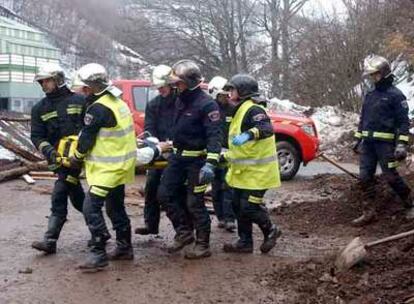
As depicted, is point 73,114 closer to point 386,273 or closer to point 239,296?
point 239,296

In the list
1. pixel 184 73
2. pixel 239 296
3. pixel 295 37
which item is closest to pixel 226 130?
pixel 184 73

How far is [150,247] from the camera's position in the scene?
698 cm

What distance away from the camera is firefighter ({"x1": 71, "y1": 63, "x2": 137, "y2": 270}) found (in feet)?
19.5

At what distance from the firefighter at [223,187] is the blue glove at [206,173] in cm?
164

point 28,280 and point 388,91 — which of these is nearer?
point 28,280

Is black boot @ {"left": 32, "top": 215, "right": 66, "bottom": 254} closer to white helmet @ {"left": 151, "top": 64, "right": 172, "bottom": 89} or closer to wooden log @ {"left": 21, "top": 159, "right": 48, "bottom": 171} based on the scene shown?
white helmet @ {"left": 151, "top": 64, "right": 172, "bottom": 89}

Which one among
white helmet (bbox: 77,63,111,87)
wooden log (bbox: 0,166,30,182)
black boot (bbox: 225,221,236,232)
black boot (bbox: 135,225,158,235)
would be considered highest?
white helmet (bbox: 77,63,111,87)

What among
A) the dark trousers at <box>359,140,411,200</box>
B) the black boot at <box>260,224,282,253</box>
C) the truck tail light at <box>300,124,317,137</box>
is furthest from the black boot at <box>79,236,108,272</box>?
the truck tail light at <box>300,124,317,137</box>

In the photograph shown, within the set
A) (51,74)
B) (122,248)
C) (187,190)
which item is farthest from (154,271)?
(51,74)

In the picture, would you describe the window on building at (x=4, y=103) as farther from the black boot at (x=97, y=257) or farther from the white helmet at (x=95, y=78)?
the black boot at (x=97, y=257)

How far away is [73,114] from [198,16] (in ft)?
80.3

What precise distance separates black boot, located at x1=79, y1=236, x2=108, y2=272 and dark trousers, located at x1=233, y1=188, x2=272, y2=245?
4.46 feet

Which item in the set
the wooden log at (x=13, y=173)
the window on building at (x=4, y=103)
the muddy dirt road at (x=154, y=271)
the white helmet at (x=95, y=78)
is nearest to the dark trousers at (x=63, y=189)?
the muddy dirt road at (x=154, y=271)

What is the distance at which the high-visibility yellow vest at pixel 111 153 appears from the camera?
5988 millimetres
